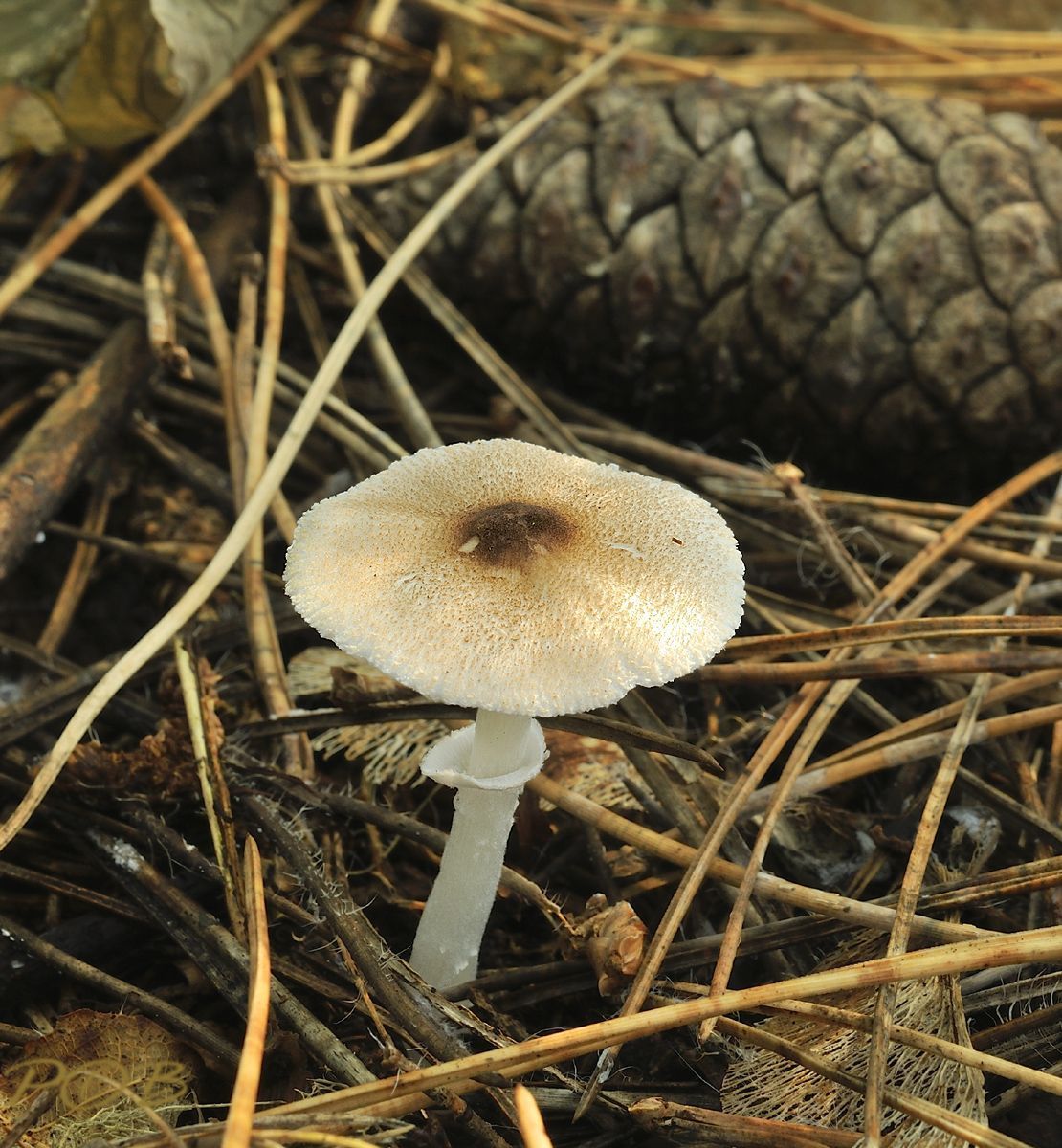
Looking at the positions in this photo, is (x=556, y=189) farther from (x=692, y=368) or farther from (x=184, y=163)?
(x=184, y=163)

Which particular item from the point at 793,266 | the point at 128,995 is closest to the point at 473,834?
the point at 128,995

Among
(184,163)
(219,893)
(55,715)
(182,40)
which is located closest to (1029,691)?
(219,893)

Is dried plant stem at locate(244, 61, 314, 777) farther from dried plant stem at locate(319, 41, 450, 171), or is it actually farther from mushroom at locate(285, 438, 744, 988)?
mushroom at locate(285, 438, 744, 988)

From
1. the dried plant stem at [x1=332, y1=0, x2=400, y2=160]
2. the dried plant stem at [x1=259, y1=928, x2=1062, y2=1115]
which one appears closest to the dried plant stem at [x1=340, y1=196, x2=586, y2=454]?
the dried plant stem at [x1=332, y1=0, x2=400, y2=160]

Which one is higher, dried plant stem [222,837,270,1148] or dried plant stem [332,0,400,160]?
dried plant stem [332,0,400,160]

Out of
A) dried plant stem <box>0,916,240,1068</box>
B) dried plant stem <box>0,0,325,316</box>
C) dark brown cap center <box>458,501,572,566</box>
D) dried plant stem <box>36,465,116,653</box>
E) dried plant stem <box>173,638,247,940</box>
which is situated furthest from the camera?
dried plant stem <box>0,0,325,316</box>

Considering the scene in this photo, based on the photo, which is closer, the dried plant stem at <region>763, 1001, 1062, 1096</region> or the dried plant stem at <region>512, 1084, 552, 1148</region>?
the dried plant stem at <region>512, 1084, 552, 1148</region>
